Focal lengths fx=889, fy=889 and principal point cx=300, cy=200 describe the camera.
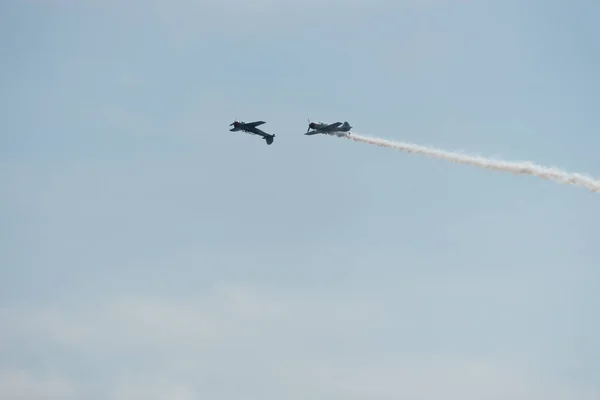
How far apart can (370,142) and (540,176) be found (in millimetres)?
30109

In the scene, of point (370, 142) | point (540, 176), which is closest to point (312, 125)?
point (370, 142)

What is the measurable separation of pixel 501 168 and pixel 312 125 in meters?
34.7

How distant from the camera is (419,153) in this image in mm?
141000

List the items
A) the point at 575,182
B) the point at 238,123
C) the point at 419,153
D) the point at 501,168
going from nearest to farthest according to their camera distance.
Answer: the point at 575,182 < the point at 501,168 < the point at 419,153 < the point at 238,123

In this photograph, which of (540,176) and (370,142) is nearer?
(540,176)

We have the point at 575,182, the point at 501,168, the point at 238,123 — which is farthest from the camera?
the point at 238,123

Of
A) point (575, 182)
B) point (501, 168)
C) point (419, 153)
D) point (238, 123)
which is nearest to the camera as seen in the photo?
point (575, 182)

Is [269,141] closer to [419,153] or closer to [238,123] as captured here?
[238,123]

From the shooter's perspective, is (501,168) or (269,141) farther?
(269,141)

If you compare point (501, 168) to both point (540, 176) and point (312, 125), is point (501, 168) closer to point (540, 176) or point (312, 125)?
point (540, 176)

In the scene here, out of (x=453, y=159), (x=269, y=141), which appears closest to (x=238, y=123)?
(x=269, y=141)

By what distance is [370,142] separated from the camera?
145 m

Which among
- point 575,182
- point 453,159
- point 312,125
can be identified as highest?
point 312,125

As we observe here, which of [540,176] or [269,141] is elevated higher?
[269,141]
